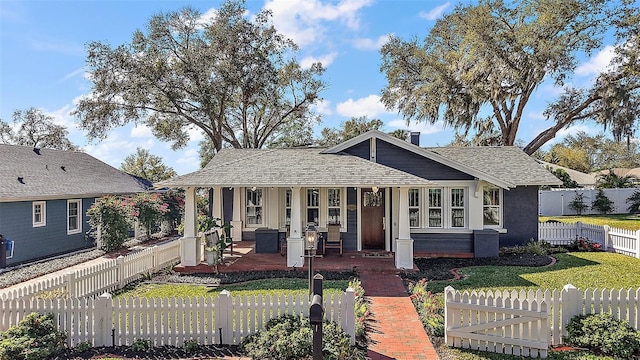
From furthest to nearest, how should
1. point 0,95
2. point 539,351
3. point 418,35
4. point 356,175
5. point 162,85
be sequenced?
point 418,35
point 162,85
point 0,95
point 356,175
point 539,351

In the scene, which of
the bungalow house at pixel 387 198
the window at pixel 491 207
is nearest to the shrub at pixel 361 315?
the bungalow house at pixel 387 198

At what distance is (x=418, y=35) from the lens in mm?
29344

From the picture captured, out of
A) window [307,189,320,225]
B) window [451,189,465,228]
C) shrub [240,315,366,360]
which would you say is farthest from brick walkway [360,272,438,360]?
window [451,189,465,228]

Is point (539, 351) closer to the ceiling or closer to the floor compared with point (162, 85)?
closer to the floor

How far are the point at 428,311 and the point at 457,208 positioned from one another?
7095 millimetres

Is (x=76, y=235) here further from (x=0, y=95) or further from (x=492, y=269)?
(x=492, y=269)

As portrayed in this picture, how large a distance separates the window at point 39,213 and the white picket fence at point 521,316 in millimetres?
15869

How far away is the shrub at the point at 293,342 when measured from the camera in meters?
5.50

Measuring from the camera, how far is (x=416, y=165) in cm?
1322

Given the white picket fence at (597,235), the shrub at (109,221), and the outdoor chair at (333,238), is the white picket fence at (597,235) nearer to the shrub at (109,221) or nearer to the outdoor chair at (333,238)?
the outdoor chair at (333,238)

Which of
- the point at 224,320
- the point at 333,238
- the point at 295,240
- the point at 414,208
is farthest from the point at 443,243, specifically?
the point at 224,320

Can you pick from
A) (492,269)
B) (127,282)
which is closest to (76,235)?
(127,282)

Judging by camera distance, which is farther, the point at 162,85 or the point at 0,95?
the point at 162,85

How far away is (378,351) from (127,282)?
7.63 m
